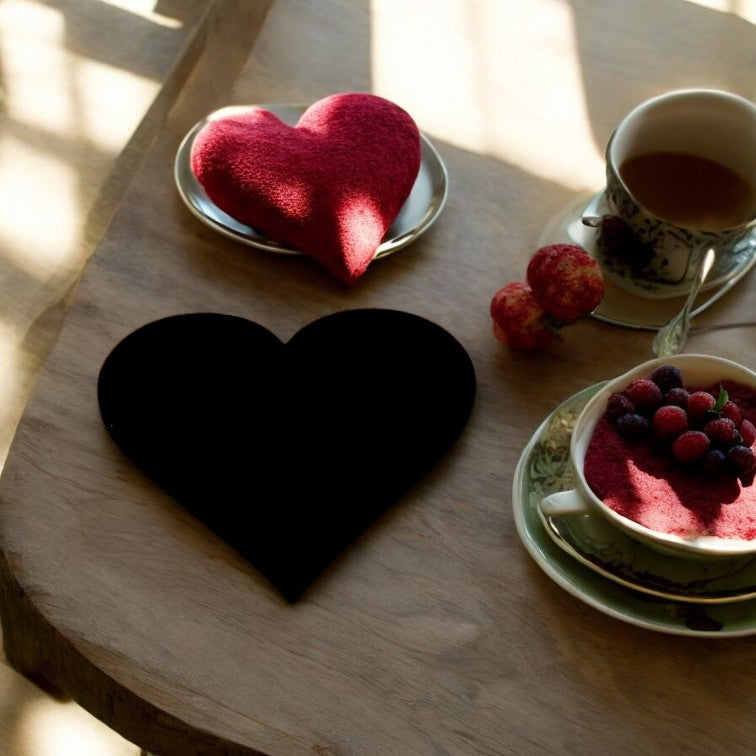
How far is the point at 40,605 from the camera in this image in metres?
0.63

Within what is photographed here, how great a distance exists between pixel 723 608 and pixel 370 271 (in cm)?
36

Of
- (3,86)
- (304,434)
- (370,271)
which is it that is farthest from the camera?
(3,86)

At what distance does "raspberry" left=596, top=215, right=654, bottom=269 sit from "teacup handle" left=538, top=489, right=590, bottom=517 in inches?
9.3

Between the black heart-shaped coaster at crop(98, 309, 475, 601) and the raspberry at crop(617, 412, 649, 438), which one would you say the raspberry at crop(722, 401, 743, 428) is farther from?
the black heart-shaped coaster at crop(98, 309, 475, 601)

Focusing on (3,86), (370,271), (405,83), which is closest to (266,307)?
(370,271)

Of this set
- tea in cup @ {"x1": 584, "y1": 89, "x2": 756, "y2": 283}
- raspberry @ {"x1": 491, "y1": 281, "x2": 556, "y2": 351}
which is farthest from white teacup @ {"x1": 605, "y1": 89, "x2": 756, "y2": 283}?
raspberry @ {"x1": 491, "y1": 281, "x2": 556, "y2": 351}

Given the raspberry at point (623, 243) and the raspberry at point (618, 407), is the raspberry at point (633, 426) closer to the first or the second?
the raspberry at point (618, 407)

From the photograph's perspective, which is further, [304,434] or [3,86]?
[3,86]

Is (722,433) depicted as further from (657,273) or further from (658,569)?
(657,273)

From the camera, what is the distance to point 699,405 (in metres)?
0.62

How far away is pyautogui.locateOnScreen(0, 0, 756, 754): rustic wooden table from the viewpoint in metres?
0.60

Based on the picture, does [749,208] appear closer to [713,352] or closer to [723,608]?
[713,352]

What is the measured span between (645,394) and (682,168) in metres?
0.26

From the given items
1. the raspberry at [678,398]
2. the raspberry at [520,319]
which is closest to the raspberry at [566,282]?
the raspberry at [520,319]
